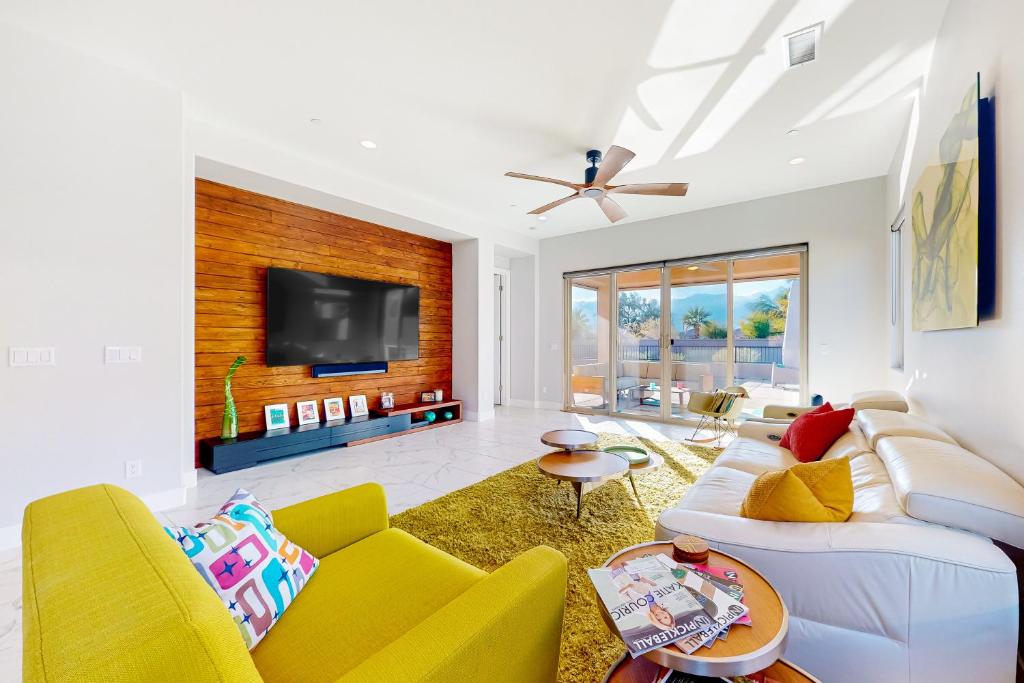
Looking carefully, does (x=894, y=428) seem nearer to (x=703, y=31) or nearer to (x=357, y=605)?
(x=703, y=31)

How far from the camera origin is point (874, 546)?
3.97ft

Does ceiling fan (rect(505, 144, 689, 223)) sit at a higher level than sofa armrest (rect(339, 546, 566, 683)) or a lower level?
higher

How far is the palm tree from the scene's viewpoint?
5.48 meters

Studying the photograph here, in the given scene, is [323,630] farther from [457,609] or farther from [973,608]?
[973,608]

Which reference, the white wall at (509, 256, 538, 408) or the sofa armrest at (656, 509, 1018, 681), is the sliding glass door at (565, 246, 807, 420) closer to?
the white wall at (509, 256, 538, 408)

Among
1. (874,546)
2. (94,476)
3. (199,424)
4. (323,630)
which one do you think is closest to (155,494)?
(94,476)

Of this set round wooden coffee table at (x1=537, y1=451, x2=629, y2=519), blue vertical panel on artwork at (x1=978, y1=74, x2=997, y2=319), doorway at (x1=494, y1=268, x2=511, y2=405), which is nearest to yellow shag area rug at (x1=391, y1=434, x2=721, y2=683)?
round wooden coffee table at (x1=537, y1=451, x2=629, y2=519)

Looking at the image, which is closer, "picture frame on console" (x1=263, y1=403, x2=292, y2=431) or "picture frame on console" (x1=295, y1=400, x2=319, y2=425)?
"picture frame on console" (x1=263, y1=403, x2=292, y2=431)

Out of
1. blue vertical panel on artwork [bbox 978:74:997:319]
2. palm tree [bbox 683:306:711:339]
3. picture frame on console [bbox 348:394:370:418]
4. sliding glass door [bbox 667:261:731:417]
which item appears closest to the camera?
blue vertical panel on artwork [bbox 978:74:997:319]

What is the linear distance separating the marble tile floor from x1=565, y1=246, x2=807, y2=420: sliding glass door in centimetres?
73

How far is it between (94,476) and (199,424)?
1.14m

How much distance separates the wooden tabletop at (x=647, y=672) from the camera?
1.01m

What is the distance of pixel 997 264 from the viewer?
1589mm

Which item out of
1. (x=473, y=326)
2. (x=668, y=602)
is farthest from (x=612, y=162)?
(x=473, y=326)
